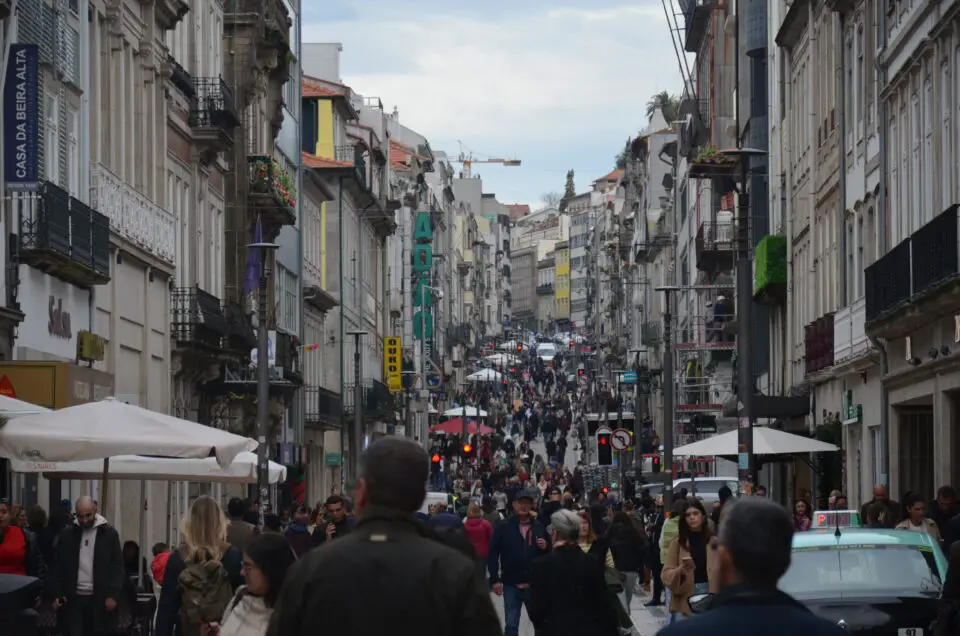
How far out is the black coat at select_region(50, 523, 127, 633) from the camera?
16703mm

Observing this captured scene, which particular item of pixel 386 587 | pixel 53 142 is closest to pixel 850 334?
pixel 53 142

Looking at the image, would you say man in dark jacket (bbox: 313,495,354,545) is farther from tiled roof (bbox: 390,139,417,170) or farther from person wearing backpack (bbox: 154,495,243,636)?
tiled roof (bbox: 390,139,417,170)

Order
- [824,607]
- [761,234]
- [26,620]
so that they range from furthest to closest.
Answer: [761,234] → [824,607] → [26,620]

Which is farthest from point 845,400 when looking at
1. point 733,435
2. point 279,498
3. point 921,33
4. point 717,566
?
point 717,566

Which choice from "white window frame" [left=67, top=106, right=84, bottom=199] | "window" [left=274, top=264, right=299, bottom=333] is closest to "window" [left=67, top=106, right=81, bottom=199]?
"white window frame" [left=67, top=106, right=84, bottom=199]

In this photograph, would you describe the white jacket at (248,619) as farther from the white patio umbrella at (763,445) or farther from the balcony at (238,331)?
the balcony at (238,331)

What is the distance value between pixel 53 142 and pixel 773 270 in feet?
79.6

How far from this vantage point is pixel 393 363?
8594 centimetres

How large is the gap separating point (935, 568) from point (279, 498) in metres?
45.7

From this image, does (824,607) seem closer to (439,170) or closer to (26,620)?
(26,620)

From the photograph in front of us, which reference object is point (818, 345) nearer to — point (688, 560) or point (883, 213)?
point (883, 213)

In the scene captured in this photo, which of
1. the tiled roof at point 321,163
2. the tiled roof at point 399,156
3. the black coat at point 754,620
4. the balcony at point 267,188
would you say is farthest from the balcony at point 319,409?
the black coat at point 754,620

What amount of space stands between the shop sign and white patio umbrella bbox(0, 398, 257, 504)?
9242 millimetres

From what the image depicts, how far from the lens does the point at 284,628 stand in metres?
6.15
